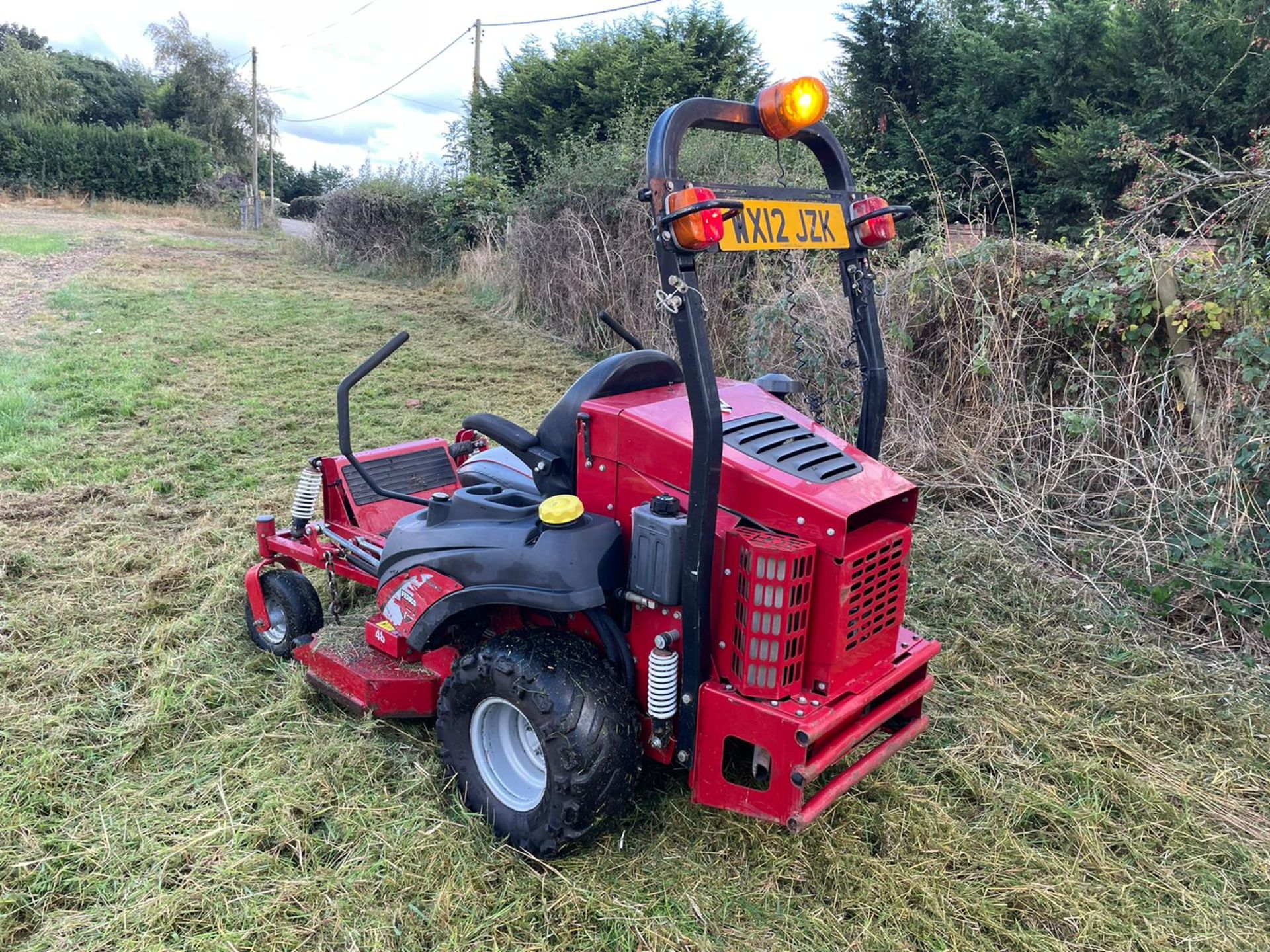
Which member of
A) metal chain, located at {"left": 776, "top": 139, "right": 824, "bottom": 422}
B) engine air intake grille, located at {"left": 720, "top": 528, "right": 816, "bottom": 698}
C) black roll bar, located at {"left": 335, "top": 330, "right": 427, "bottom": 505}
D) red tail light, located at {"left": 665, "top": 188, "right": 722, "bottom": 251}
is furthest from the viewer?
metal chain, located at {"left": 776, "top": 139, "right": 824, "bottom": 422}

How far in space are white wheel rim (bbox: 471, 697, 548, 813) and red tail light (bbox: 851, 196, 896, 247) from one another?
1741mm

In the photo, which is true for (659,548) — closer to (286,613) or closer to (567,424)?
(567,424)

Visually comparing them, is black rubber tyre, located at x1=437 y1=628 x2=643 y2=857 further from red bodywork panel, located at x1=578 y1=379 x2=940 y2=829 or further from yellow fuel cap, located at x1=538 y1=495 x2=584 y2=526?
yellow fuel cap, located at x1=538 y1=495 x2=584 y2=526

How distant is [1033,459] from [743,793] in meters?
3.19

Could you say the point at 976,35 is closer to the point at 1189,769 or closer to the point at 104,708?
the point at 1189,769

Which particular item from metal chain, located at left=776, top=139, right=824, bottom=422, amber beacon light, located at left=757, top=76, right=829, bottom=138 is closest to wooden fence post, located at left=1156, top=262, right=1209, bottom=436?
metal chain, located at left=776, top=139, right=824, bottom=422

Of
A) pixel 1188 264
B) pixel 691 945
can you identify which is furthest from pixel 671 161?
pixel 1188 264

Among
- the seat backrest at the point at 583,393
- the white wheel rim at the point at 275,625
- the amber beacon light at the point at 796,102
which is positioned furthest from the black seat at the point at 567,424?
the white wheel rim at the point at 275,625

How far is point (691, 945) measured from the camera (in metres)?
2.10

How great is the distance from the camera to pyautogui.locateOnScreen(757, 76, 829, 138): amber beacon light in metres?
2.11

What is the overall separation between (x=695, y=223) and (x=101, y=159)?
35.2 meters

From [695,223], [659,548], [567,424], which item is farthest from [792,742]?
[695,223]

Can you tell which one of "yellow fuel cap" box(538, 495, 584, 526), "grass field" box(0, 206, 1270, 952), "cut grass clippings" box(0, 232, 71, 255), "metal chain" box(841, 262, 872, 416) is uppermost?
"cut grass clippings" box(0, 232, 71, 255)

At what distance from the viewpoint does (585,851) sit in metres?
2.39
